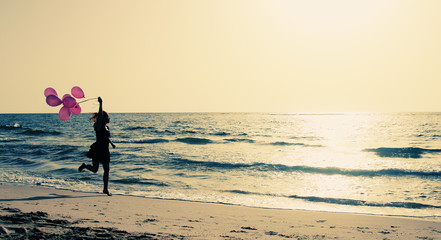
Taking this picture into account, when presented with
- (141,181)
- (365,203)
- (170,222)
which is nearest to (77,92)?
(170,222)

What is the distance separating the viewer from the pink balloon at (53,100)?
26.9 feet

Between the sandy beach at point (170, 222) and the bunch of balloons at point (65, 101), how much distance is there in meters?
2.26

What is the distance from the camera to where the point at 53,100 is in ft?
27.1

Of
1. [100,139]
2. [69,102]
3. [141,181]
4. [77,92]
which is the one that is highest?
[77,92]

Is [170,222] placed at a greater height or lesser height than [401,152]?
greater

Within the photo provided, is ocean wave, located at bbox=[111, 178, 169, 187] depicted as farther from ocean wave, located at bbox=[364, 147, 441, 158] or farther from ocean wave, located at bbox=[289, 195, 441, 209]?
ocean wave, located at bbox=[364, 147, 441, 158]

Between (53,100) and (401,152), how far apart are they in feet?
78.9

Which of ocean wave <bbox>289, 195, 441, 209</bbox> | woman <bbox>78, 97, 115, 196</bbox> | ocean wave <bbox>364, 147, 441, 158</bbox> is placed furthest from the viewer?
ocean wave <bbox>364, 147, 441, 158</bbox>

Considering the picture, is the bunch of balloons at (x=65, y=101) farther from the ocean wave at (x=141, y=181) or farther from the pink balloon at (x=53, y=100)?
the ocean wave at (x=141, y=181)

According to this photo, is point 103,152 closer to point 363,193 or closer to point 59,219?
point 59,219

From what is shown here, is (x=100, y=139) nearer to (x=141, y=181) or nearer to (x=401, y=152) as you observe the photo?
(x=141, y=181)

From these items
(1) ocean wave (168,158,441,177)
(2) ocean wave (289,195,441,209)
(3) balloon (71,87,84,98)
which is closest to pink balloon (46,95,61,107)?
(3) balloon (71,87,84,98)

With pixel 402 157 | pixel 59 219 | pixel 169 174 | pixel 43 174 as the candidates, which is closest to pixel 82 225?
pixel 59 219

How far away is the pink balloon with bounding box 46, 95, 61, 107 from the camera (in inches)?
323
